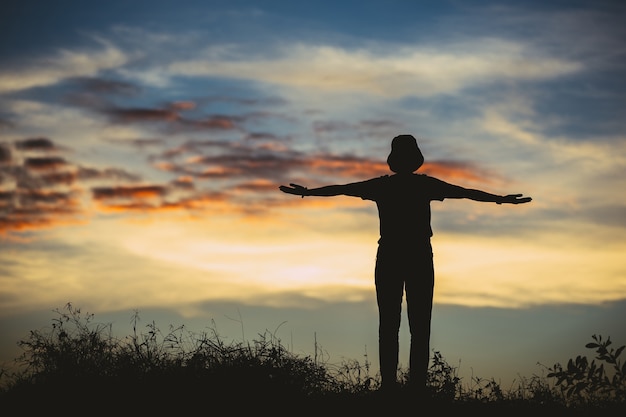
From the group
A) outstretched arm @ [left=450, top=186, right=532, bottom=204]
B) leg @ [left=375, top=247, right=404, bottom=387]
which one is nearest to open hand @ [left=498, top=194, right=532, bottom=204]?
outstretched arm @ [left=450, top=186, right=532, bottom=204]

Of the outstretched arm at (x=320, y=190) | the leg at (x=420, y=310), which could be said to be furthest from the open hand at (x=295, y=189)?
the leg at (x=420, y=310)

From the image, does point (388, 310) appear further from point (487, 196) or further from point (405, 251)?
point (487, 196)

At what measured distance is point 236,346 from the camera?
1098 cm

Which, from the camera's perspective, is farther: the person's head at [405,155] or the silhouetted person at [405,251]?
the person's head at [405,155]

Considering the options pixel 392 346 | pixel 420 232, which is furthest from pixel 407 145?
pixel 392 346

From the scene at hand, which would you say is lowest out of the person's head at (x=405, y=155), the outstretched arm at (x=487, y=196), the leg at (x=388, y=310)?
the leg at (x=388, y=310)

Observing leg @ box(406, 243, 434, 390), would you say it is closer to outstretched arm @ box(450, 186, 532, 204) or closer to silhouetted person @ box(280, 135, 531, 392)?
silhouetted person @ box(280, 135, 531, 392)

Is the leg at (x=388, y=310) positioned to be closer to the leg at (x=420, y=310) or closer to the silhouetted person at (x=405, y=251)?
the silhouetted person at (x=405, y=251)

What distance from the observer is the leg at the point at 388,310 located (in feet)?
33.7

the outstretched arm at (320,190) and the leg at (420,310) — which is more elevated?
the outstretched arm at (320,190)

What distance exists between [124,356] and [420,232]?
5.04 meters

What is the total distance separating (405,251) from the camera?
1023cm

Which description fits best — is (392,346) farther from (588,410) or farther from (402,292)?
(588,410)

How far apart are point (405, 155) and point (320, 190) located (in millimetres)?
1385
